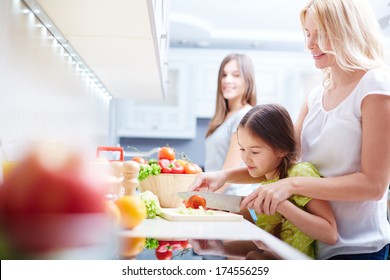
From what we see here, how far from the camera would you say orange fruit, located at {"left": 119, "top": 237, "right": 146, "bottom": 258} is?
15.6 inches

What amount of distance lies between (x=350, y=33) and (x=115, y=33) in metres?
0.53

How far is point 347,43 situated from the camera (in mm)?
662

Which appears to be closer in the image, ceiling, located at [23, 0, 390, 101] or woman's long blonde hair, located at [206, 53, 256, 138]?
ceiling, located at [23, 0, 390, 101]

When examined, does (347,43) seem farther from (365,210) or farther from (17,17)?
(17,17)

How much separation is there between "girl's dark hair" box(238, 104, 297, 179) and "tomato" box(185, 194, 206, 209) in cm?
15

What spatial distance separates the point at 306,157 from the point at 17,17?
1.60 feet

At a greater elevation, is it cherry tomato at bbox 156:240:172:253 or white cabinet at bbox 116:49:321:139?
white cabinet at bbox 116:49:321:139

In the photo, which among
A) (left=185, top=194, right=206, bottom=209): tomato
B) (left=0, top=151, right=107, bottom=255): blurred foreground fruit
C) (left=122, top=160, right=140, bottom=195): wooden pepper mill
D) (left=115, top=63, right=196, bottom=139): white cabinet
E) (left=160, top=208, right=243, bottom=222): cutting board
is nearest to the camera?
(left=0, top=151, right=107, bottom=255): blurred foreground fruit

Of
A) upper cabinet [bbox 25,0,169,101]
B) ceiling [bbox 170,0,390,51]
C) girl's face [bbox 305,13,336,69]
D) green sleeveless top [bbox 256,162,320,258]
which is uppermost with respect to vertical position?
ceiling [bbox 170,0,390,51]

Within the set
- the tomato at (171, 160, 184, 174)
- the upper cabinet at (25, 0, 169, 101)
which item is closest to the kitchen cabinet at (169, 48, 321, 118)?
the upper cabinet at (25, 0, 169, 101)

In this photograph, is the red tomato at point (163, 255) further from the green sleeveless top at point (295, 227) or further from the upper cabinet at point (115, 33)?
the upper cabinet at point (115, 33)

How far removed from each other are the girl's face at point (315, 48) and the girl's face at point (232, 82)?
694 mm

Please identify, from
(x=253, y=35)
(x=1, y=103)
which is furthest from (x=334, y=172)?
(x=253, y=35)

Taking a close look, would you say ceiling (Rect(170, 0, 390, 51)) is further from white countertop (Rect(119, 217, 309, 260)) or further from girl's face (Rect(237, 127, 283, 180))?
white countertop (Rect(119, 217, 309, 260))
